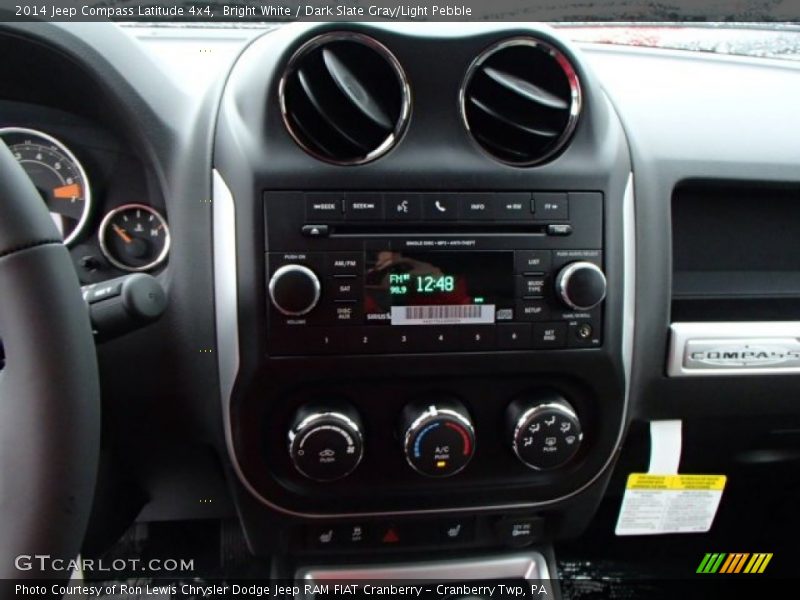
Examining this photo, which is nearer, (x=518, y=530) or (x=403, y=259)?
(x=403, y=259)

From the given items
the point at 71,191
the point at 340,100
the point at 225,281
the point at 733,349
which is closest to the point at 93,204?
the point at 71,191

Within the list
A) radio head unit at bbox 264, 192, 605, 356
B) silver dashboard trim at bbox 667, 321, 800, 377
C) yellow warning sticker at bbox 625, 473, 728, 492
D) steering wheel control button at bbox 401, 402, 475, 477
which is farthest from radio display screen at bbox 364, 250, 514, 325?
yellow warning sticker at bbox 625, 473, 728, 492

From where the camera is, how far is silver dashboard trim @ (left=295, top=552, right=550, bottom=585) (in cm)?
111

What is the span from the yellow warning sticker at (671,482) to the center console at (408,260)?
0.70ft

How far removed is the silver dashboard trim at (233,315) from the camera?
35.8 inches

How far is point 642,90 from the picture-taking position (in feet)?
3.66

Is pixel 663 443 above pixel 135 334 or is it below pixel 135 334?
below

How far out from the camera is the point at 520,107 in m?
0.94

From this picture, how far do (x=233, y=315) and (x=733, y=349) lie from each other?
71cm

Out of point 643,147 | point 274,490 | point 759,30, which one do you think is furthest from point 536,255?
point 759,30

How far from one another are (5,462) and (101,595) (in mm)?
822

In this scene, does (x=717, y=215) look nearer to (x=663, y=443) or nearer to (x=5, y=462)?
(x=663, y=443)

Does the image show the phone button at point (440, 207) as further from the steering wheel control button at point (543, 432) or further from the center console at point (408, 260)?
the steering wheel control button at point (543, 432)

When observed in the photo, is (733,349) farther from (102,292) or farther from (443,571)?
(102,292)
